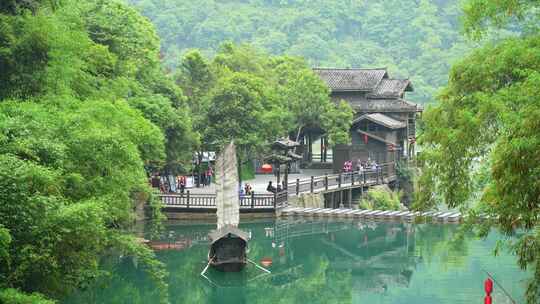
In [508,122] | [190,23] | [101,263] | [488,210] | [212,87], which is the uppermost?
[190,23]

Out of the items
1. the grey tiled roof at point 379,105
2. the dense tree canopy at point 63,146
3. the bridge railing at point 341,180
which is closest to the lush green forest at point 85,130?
the dense tree canopy at point 63,146

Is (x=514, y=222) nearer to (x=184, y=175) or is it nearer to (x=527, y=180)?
(x=527, y=180)

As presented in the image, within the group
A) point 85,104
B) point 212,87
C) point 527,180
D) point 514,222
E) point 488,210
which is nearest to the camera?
point 527,180

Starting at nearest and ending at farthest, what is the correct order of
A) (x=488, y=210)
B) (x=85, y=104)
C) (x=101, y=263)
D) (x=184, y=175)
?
(x=488, y=210), (x=85, y=104), (x=101, y=263), (x=184, y=175)

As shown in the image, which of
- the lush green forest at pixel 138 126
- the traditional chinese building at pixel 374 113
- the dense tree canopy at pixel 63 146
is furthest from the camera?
the traditional chinese building at pixel 374 113

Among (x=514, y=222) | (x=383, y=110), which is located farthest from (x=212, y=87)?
(x=514, y=222)

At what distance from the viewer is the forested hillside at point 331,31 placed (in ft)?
264

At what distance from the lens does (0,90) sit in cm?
2142

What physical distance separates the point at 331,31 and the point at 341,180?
46.6 m

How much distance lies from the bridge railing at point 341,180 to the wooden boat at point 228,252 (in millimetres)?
11447

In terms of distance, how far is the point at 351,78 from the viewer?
48625 mm

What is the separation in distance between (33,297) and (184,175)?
86.8 feet

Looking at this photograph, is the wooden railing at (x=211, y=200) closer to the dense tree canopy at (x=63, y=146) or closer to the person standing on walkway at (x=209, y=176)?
the dense tree canopy at (x=63, y=146)

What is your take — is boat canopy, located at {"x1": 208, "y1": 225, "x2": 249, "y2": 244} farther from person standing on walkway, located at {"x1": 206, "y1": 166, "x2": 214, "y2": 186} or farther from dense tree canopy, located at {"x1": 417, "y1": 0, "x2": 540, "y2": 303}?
person standing on walkway, located at {"x1": 206, "y1": 166, "x2": 214, "y2": 186}
